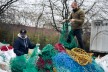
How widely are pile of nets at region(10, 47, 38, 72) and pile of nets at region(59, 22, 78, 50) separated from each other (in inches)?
41.1

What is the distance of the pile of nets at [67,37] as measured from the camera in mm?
7574

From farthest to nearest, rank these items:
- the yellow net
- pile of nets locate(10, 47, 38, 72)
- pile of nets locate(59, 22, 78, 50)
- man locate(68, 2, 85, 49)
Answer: man locate(68, 2, 85, 49), pile of nets locate(59, 22, 78, 50), pile of nets locate(10, 47, 38, 72), the yellow net

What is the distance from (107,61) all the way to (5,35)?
14.8 m

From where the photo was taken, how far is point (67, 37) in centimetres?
788

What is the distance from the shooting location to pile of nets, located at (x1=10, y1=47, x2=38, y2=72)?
21.0 feet

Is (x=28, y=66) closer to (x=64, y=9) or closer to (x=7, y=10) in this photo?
(x=64, y=9)

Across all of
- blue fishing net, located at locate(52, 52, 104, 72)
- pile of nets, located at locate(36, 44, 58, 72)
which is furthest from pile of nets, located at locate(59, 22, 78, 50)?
blue fishing net, located at locate(52, 52, 104, 72)

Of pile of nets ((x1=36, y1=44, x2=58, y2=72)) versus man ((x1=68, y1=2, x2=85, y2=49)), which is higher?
man ((x1=68, y1=2, x2=85, y2=49))

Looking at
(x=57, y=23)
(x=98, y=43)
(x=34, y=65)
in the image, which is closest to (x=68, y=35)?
(x=34, y=65)

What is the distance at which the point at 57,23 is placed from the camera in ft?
63.1

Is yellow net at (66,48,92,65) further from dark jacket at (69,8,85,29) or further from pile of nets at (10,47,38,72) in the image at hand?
dark jacket at (69,8,85,29)

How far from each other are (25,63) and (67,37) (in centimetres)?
148

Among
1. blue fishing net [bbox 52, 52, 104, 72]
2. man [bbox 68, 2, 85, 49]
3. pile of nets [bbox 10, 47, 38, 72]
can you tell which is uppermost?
man [bbox 68, 2, 85, 49]

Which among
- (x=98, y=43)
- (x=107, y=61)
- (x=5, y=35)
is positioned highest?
(x=107, y=61)
